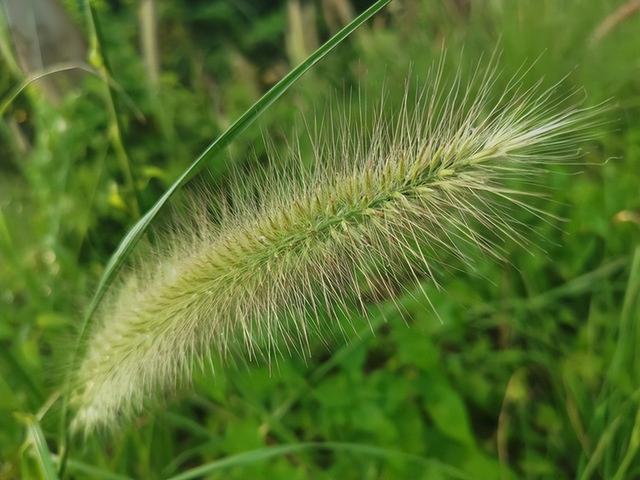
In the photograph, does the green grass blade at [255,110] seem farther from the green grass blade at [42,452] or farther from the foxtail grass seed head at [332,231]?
the green grass blade at [42,452]

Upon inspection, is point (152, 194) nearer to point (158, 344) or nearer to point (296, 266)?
point (158, 344)

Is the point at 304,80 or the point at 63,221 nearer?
the point at 63,221

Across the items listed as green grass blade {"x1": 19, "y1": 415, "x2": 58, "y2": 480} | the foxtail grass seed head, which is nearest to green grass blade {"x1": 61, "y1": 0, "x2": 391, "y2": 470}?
the foxtail grass seed head

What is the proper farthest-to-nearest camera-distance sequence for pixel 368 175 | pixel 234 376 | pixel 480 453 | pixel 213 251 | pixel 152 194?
pixel 152 194 < pixel 234 376 < pixel 480 453 < pixel 213 251 < pixel 368 175

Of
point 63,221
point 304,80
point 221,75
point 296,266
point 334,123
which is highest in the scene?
point 221,75

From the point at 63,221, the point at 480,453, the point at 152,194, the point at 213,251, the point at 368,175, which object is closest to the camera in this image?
the point at 368,175

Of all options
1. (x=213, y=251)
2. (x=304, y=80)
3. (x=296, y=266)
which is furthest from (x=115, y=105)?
(x=304, y=80)

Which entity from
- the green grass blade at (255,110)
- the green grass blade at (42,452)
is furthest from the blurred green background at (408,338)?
the green grass blade at (255,110)
